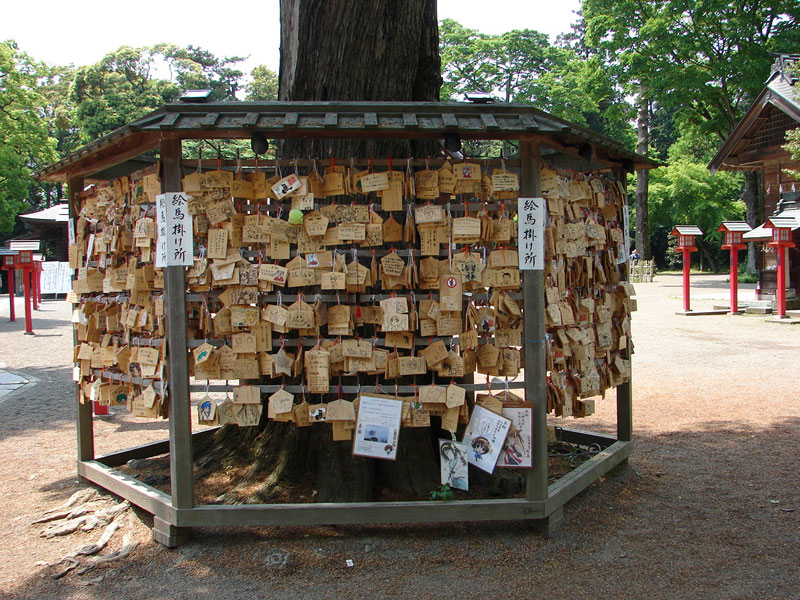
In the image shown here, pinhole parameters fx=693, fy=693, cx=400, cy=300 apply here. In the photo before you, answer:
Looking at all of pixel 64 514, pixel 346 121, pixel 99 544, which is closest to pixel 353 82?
pixel 346 121

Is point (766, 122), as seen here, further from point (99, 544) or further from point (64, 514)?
point (99, 544)

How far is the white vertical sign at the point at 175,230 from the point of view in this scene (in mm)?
4008

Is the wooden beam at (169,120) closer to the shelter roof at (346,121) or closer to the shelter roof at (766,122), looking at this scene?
the shelter roof at (346,121)

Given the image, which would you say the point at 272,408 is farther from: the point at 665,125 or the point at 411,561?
the point at 665,125

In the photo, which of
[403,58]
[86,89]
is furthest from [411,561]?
[86,89]

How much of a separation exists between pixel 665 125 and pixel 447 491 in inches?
2355

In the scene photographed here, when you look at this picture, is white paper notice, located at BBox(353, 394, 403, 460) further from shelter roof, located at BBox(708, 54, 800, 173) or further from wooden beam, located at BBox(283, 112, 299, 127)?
shelter roof, located at BBox(708, 54, 800, 173)

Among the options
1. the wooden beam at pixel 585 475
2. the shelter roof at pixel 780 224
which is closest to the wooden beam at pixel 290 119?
the wooden beam at pixel 585 475

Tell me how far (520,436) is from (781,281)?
15.1m

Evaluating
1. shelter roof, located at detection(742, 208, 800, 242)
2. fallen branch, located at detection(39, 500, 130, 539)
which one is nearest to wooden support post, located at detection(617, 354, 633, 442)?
fallen branch, located at detection(39, 500, 130, 539)

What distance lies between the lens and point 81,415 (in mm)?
5367

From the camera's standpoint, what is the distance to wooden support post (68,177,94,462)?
533 centimetres

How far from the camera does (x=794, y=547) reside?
4.09 metres

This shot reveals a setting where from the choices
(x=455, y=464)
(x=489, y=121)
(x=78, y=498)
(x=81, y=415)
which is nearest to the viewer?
(x=489, y=121)
